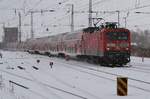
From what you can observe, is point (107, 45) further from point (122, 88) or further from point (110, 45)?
point (122, 88)

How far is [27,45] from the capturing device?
8294 centimetres

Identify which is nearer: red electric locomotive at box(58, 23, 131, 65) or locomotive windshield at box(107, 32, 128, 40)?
red electric locomotive at box(58, 23, 131, 65)

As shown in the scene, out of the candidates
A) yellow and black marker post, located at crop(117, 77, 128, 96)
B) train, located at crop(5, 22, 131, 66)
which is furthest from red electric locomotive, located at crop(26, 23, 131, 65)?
yellow and black marker post, located at crop(117, 77, 128, 96)

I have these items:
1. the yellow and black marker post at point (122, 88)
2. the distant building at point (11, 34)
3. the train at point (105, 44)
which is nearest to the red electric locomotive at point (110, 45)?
the train at point (105, 44)

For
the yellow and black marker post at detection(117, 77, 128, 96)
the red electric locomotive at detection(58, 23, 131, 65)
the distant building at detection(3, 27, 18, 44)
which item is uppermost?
the distant building at detection(3, 27, 18, 44)

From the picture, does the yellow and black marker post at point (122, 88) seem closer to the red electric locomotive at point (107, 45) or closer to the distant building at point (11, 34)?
the red electric locomotive at point (107, 45)

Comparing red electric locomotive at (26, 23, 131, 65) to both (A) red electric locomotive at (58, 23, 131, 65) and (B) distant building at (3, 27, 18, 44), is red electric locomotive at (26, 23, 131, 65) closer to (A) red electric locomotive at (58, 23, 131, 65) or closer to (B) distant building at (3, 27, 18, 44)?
(A) red electric locomotive at (58, 23, 131, 65)

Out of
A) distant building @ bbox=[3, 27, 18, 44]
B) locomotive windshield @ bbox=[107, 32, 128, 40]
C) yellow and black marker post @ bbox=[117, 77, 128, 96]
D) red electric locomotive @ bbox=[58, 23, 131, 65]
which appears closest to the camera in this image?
yellow and black marker post @ bbox=[117, 77, 128, 96]

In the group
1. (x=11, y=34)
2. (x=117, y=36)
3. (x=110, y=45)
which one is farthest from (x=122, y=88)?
(x=11, y=34)

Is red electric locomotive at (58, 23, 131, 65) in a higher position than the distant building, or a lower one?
lower

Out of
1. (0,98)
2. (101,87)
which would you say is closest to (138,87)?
(101,87)

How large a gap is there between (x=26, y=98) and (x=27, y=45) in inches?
2742

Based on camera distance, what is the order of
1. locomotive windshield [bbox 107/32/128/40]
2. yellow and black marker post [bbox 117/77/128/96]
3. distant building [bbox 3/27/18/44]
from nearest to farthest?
yellow and black marker post [bbox 117/77/128/96], locomotive windshield [bbox 107/32/128/40], distant building [bbox 3/27/18/44]

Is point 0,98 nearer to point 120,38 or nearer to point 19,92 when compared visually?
point 19,92
